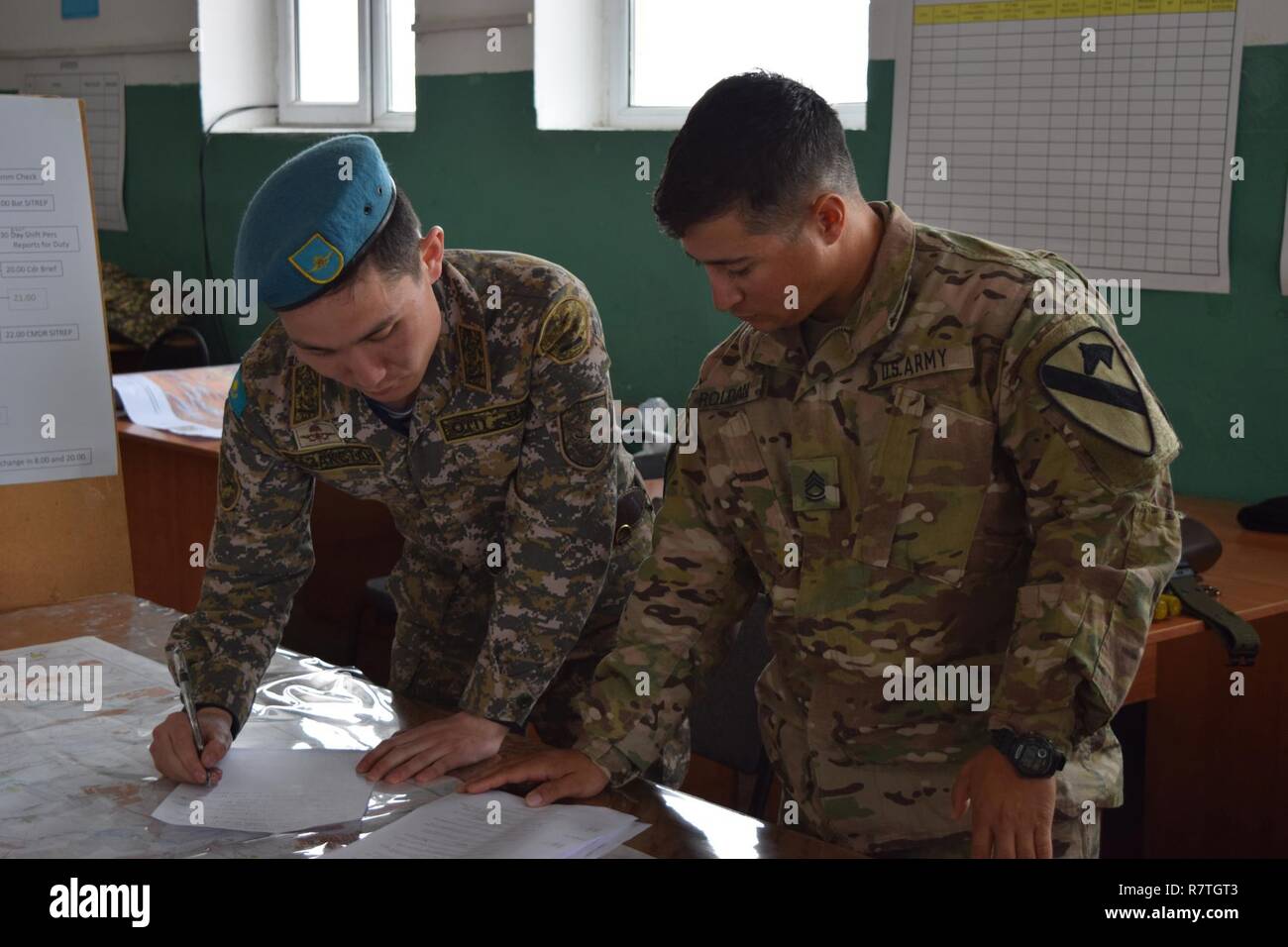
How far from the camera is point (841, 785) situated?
1.40 metres

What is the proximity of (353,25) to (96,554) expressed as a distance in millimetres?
2488

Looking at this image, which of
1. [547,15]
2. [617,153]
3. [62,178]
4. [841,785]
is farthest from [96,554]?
[547,15]

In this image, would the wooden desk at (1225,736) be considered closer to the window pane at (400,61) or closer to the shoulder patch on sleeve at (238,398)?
the shoulder patch on sleeve at (238,398)

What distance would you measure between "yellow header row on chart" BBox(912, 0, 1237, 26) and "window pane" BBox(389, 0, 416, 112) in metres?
1.83

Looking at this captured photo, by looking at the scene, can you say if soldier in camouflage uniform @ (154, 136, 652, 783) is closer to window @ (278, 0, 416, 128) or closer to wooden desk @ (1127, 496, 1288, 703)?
wooden desk @ (1127, 496, 1288, 703)

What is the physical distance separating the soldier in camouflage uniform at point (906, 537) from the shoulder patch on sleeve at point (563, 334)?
0.16m

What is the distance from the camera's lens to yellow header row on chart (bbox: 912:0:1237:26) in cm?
227

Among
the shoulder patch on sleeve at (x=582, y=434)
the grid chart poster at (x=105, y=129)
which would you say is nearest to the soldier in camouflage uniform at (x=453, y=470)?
the shoulder patch on sleeve at (x=582, y=434)

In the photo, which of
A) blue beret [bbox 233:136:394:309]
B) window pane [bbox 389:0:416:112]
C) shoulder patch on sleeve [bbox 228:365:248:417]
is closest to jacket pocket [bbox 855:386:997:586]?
blue beret [bbox 233:136:394:309]

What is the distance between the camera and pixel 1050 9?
2439 millimetres

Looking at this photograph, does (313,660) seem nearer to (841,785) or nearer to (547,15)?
(841,785)

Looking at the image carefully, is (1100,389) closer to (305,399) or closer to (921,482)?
(921,482)

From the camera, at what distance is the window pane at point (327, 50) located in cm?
421

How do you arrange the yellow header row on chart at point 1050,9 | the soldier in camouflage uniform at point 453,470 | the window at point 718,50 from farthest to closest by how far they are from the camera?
the window at point 718,50, the yellow header row on chart at point 1050,9, the soldier in camouflage uniform at point 453,470
